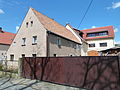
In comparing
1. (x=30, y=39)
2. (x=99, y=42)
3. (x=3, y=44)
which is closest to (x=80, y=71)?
(x=30, y=39)

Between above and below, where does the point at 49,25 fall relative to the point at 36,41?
above

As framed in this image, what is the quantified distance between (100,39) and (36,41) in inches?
812

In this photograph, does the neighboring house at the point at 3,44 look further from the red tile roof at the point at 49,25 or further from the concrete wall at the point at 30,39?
the red tile roof at the point at 49,25

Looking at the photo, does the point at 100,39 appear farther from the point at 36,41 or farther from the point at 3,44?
the point at 3,44

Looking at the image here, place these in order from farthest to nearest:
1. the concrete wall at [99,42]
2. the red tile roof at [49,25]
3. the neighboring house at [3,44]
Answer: the concrete wall at [99,42] → the neighboring house at [3,44] → the red tile roof at [49,25]

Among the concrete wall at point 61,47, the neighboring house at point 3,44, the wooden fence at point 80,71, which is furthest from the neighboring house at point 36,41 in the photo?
the neighboring house at point 3,44

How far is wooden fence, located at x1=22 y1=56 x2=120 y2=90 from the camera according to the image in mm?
5711

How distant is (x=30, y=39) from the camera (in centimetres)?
1712

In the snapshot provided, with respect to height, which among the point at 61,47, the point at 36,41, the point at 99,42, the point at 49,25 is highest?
the point at 49,25

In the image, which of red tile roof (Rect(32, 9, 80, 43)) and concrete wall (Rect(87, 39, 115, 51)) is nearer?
red tile roof (Rect(32, 9, 80, 43))

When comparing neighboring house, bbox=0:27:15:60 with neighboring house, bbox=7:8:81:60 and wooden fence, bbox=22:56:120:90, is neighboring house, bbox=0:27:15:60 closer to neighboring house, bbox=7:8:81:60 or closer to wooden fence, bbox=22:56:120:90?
neighboring house, bbox=7:8:81:60

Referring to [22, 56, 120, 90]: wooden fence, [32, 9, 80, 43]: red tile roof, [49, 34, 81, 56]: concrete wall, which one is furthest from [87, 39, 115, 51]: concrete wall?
[22, 56, 120, 90]: wooden fence

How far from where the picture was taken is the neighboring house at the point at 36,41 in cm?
1541

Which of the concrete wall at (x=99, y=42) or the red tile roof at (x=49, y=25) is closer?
the red tile roof at (x=49, y=25)
